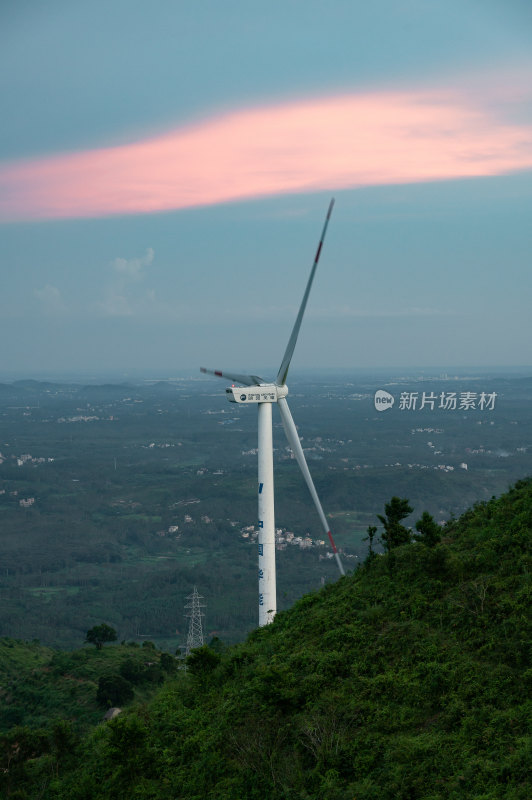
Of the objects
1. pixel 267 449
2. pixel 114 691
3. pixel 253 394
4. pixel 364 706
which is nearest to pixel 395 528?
pixel 267 449

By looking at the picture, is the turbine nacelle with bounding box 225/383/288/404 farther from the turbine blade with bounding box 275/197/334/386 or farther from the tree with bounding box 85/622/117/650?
the tree with bounding box 85/622/117/650

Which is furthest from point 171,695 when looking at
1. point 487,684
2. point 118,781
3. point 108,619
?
point 108,619

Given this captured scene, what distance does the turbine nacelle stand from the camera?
56656 millimetres

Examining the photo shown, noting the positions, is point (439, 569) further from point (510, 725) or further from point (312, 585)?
point (312, 585)

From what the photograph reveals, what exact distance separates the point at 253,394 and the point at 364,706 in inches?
1148

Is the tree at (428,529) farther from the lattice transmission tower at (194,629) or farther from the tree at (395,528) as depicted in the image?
the lattice transmission tower at (194,629)

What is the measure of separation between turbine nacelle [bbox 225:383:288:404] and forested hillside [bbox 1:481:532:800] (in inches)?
646

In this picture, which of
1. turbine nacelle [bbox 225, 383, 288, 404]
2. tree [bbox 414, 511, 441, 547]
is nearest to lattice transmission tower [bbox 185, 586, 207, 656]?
turbine nacelle [bbox 225, 383, 288, 404]

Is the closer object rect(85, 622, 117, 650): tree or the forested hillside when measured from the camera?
the forested hillside

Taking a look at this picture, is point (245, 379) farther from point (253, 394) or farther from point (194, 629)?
point (194, 629)

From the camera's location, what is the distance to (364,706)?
31.8 metres

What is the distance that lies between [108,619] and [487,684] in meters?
166

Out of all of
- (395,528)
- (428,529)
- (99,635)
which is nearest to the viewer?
(428,529)

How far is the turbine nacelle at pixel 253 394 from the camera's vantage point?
56656 mm
